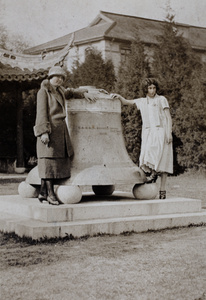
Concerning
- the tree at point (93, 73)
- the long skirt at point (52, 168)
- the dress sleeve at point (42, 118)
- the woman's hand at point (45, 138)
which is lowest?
the long skirt at point (52, 168)

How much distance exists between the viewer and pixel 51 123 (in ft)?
20.5

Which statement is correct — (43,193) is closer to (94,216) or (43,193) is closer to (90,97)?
(94,216)

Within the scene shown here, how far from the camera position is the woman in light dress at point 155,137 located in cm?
692

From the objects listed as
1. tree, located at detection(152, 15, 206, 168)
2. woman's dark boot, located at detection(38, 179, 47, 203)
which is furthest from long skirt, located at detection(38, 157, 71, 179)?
tree, located at detection(152, 15, 206, 168)

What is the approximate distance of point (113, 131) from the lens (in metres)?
6.90

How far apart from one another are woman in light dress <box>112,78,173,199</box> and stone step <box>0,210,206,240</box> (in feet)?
2.36

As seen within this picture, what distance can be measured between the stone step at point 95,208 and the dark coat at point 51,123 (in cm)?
66

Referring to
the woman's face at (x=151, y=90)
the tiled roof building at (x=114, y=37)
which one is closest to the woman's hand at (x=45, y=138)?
the woman's face at (x=151, y=90)

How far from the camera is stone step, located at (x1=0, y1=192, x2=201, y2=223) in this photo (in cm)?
582

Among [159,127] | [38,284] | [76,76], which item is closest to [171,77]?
[76,76]

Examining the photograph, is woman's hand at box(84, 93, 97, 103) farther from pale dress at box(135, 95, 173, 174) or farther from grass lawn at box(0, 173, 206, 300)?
grass lawn at box(0, 173, 206, 300)

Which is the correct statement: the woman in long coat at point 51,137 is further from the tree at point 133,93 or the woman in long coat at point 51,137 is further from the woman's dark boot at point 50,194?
the tree at point 133,93

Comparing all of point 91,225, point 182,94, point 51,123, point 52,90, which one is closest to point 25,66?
point 182,94

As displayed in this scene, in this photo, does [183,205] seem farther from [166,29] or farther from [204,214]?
[166,29]
